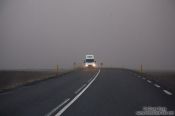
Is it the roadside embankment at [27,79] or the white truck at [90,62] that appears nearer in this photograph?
the roadside embankment at [27,79]

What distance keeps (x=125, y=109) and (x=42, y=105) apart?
3.18m

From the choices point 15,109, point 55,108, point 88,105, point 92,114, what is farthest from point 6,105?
point 92,114

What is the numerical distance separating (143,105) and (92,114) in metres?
2.45

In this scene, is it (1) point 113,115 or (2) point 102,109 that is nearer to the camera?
(1) point 113,115

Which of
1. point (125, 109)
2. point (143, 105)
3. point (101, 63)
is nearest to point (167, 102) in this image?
point (143, 105)

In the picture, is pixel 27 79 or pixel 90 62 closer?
pixel 27 79

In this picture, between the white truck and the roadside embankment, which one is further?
the white truck

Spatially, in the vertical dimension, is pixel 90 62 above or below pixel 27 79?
above

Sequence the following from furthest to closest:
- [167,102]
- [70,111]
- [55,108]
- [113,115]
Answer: [167,102], [55,108], [70,111], [113,115]

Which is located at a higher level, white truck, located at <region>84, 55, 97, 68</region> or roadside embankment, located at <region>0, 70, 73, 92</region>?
white truck, located at <region>84, 55, 97, 68</region>

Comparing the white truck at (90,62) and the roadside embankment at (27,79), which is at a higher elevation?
the white truck at (90,62)

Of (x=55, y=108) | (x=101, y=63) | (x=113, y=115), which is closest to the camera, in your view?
(x=113, y=115)

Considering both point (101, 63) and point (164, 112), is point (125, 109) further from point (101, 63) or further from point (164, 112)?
point (101, 63)

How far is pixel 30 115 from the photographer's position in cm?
1062
